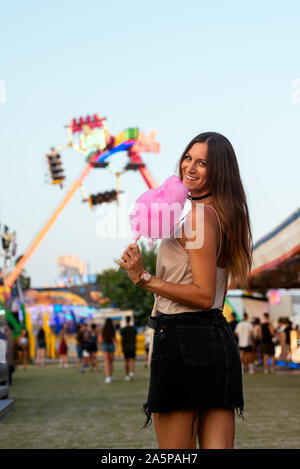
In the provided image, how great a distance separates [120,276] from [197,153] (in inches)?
2445

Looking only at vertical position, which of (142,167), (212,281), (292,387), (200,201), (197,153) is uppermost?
(142,167)

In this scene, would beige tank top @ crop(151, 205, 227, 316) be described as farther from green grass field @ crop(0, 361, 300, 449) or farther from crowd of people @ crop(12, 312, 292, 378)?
crowd of people @ crop(12, 312, 292, 378)

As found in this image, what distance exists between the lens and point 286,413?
441 inches

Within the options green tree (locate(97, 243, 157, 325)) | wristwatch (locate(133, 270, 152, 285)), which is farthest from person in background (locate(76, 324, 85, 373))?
green tree (locate(97, 243, 157, 325))

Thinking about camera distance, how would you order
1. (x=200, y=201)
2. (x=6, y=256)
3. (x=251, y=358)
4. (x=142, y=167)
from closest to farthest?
(x=200, y=201) → (x=251, y=358) → (x=6, y=256) → (x=142, y=167)

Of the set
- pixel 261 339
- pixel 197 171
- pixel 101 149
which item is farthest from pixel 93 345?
pixel 197 171

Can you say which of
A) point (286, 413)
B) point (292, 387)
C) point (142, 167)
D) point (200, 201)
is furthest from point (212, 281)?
point (142, 167)

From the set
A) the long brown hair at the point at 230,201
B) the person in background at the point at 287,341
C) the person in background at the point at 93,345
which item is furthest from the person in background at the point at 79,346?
the long brown hair at the point at 230,201

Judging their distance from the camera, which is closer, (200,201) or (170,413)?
(170,413)

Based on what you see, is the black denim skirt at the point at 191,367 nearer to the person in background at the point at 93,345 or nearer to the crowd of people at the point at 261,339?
the crowd of people at the point at 261,339

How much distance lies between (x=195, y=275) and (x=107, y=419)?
8.18 m

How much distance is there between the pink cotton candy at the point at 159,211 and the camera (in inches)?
110

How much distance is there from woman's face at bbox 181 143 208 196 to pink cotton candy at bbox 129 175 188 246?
0.68 ft
